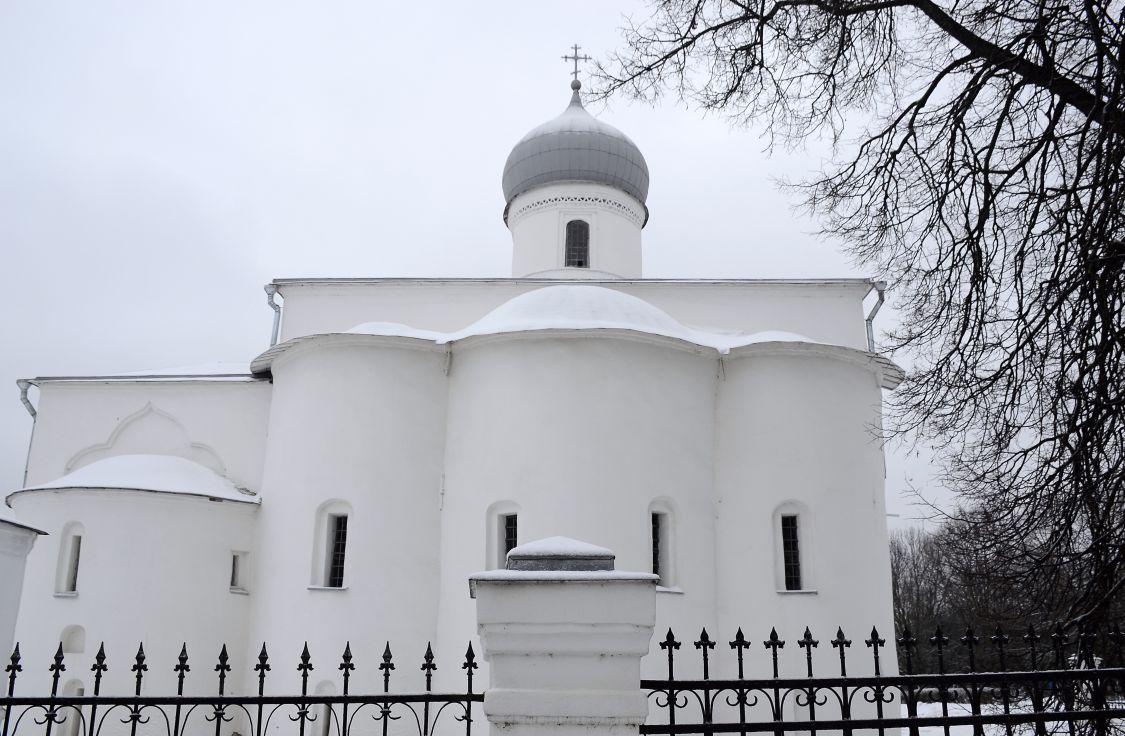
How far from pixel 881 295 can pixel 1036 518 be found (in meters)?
11.1

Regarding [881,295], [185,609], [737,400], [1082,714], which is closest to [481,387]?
[737,400]

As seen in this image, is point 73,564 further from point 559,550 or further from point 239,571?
point 559,550

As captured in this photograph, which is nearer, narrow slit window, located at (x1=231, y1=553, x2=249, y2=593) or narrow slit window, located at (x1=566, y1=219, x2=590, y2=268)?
narrow slit window, located at (x1=231, y1=553, x2=249, y2=593)

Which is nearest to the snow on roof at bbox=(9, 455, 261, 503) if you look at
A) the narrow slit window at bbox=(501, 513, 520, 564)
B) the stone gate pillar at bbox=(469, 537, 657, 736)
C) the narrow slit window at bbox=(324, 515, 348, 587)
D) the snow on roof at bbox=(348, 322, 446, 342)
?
the narrow slit window at bbox=(324, 515, 348, 587)

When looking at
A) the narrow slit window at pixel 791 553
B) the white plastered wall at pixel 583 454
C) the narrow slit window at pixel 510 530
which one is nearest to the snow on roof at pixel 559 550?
the white plastered wall at pixel 583 454

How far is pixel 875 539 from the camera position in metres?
11.8

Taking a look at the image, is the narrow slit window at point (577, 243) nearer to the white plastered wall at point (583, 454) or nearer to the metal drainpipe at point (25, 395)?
the white plastered wall at point (583, 454)

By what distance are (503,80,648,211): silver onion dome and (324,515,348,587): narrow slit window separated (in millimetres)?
8164

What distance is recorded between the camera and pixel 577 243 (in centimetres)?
1705

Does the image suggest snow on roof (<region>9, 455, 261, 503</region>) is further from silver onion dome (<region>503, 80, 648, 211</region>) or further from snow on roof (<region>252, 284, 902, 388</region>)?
silver onion dome (<region>503, 80, 648, 211</region>)

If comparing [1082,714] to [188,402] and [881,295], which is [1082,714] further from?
[188,402]

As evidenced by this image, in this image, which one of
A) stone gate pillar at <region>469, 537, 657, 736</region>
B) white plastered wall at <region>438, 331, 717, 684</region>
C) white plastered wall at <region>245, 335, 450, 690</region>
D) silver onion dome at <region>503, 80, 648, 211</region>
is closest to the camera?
stone gate pillar at <region>469, 537, 657, 736</region>

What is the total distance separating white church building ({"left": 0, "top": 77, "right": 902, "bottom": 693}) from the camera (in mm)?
11211

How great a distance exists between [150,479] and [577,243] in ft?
28.2
